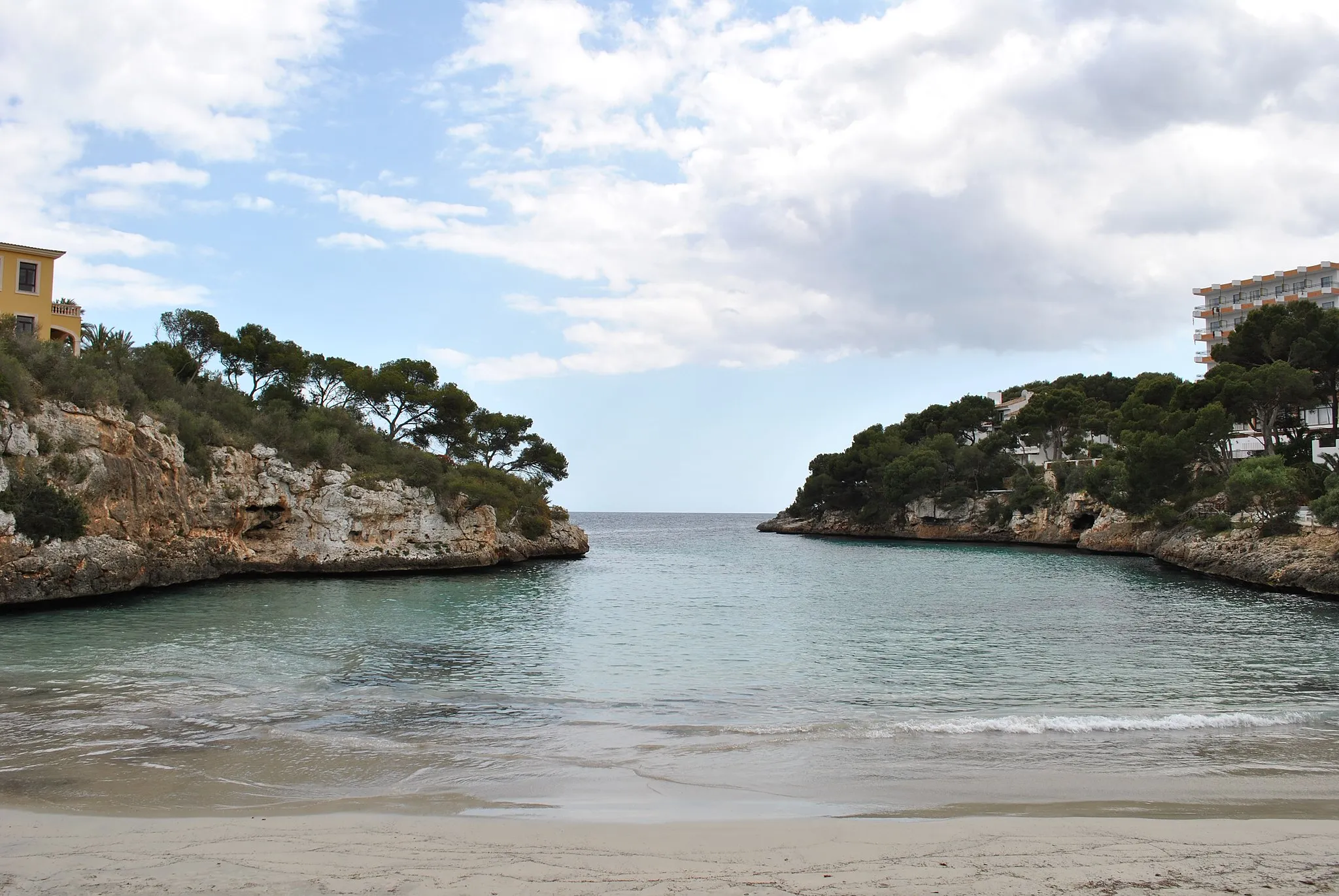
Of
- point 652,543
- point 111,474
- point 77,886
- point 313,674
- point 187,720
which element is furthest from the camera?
point 652,543

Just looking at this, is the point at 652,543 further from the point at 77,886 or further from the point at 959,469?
the point at 77,886

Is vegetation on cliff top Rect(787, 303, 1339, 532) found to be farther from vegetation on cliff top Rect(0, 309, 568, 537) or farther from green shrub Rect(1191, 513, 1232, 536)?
vegetation on cliff top Rect(0, 309, 568, 537)

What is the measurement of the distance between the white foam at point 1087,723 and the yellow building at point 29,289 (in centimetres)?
3678

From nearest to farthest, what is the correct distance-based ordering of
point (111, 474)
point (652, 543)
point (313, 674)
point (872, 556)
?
1. point (313, 674)
2. point (111, 474)
3. point (872, 556)
4. point (652, 543)

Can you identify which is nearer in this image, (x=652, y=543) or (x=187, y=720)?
(x=187, y=720)

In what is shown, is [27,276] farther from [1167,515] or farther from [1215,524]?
[1167,515]

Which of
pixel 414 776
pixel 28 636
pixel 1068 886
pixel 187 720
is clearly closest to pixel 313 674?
pixel 187 720

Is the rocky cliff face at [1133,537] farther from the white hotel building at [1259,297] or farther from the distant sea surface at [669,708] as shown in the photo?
the white hotel building at [1259,297]

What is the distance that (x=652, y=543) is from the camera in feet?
258

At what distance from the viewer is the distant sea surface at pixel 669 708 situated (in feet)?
26.1

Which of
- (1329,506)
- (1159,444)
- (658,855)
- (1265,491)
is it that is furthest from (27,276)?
(1159,444)

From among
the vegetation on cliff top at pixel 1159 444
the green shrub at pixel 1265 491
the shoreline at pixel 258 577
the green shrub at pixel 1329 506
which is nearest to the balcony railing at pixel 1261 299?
the vegetation on cliff top at pixel 1159 444

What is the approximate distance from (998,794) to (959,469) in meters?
74.9

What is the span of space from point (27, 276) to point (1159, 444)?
180ft
